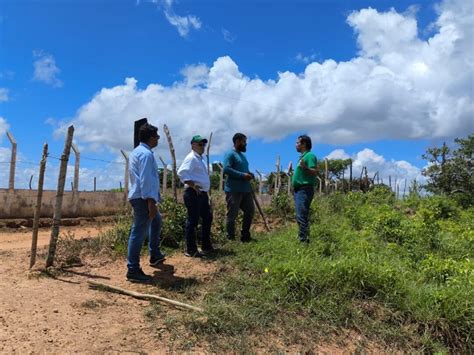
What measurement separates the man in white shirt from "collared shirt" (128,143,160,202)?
824mm

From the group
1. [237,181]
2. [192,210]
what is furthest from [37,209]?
[237,181]

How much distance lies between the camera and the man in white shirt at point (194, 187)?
5379mm

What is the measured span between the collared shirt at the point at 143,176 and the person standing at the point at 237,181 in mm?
1649

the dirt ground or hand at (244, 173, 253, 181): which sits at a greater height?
hand at (244, 173, 253, 181)

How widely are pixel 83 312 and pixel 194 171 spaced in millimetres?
2244

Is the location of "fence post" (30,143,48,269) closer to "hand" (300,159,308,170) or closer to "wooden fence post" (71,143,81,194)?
"hand" (300,159,308,170)

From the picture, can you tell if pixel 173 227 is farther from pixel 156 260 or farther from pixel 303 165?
pixel 303 165

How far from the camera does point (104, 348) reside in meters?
3.16

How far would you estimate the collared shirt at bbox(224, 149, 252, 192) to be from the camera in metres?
6.01

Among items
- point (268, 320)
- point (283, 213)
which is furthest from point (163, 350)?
point (283, 213)

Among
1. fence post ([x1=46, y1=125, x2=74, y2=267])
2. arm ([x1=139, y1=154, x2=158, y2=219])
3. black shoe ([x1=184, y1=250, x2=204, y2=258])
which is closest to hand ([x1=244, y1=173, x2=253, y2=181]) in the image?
black shoe ([x1=184, y1=250, x2=204, y2=258])

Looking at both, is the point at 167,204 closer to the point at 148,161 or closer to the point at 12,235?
the point at 148,161

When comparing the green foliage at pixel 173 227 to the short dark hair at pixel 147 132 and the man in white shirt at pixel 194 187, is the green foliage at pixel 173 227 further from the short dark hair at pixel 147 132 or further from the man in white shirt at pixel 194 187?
the short dark hair at pixel 147 132

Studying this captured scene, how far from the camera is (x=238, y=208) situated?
20.5 feet
